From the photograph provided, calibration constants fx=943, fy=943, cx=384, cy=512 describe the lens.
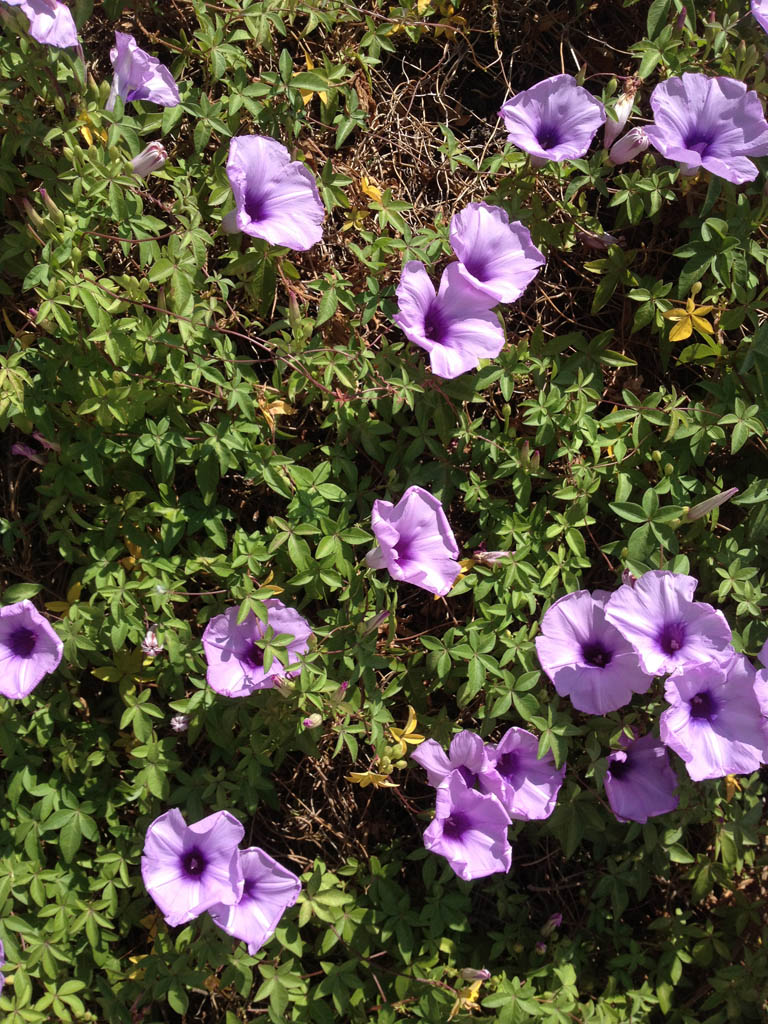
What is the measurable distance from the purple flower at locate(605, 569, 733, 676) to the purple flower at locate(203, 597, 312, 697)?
2.44ft

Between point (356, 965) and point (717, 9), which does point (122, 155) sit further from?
point (356, 965)

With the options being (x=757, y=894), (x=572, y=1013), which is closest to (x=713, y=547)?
(x=757, y=894)

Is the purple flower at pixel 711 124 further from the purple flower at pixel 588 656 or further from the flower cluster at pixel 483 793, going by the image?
the flower cluster at pixel 483 793

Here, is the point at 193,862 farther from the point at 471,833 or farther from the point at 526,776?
the point at 526,776

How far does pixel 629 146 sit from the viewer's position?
2.51 m

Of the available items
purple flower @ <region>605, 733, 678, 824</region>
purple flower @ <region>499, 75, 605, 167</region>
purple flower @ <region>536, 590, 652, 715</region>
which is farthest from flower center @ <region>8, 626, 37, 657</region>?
purple flower @ <region>499, 75, 605, 167</region>

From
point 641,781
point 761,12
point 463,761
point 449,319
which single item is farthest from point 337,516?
point 761,12

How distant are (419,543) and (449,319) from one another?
571 mm

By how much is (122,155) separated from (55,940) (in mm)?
1929

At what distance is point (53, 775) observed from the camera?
2.41 m

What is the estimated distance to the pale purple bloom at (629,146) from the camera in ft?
8.13

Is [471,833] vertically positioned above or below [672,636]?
below

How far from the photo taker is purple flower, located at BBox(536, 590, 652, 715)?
2258 mm

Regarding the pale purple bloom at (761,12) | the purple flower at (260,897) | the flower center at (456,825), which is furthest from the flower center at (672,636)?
the pale purple bloom at (761,12)
